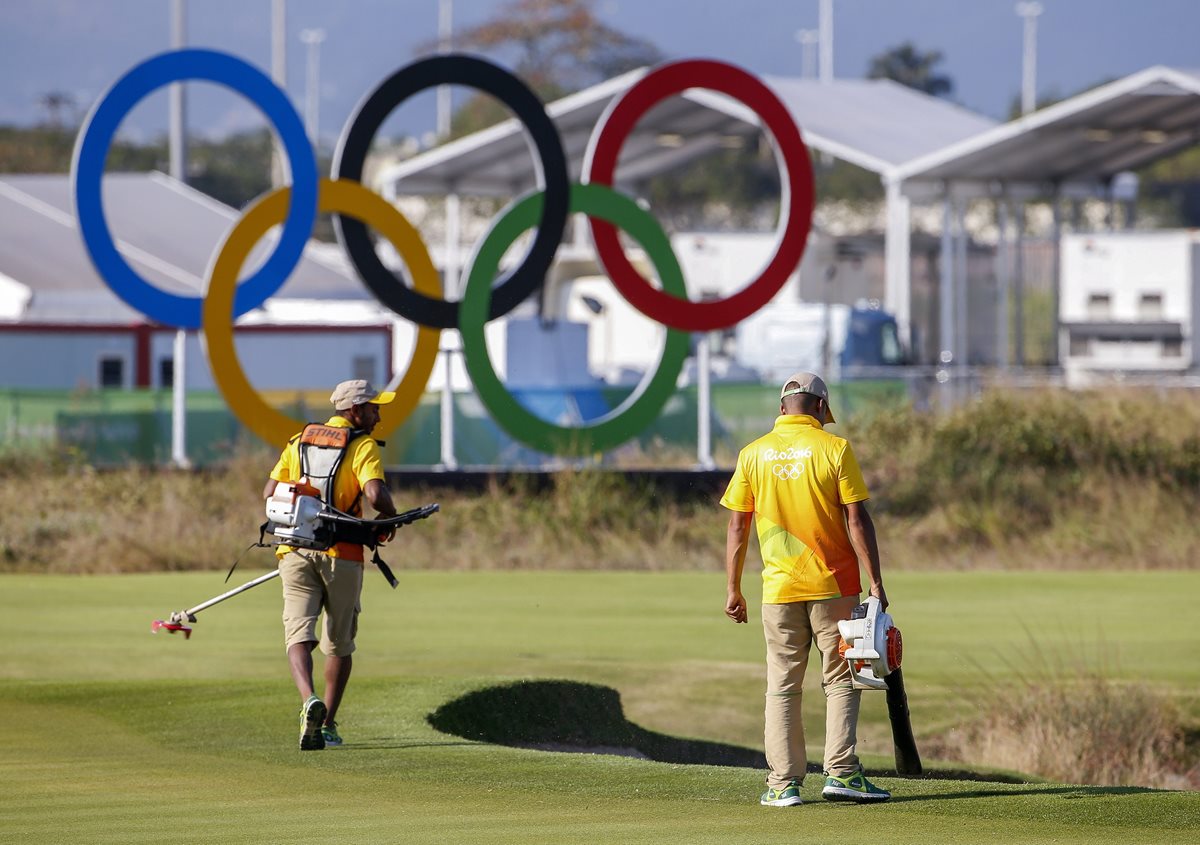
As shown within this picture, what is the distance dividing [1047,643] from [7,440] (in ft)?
44.6

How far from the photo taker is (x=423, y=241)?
71.2 ft

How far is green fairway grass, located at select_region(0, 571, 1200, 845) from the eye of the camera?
748cm

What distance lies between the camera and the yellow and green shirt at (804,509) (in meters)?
7.69

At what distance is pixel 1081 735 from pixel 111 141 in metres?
13.3

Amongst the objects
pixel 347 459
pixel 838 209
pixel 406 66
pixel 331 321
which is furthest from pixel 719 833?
pixel 838 209

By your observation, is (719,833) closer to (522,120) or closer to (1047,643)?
(1047,643)

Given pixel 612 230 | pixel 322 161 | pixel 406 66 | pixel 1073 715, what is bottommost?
pixel 1073 715

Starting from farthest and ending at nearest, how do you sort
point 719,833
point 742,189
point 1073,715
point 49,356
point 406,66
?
point 742,189, point 49,356, point 406,66, point 1073,715, point 719,833

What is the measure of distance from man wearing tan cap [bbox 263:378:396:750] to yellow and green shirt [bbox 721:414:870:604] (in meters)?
2.07

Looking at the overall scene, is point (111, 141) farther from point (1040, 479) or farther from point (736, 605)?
point (736, 605)

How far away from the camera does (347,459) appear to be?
9.22 m

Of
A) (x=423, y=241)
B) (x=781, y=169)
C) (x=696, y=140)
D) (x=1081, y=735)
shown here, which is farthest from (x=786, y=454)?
(x=696, y=140)

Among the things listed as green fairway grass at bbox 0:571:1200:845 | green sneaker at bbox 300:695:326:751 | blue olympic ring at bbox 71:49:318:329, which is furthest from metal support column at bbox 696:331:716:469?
green sneaker at bbox 300:695:326:751

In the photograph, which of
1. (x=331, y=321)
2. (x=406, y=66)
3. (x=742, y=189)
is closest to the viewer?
(x=406, y=66)
